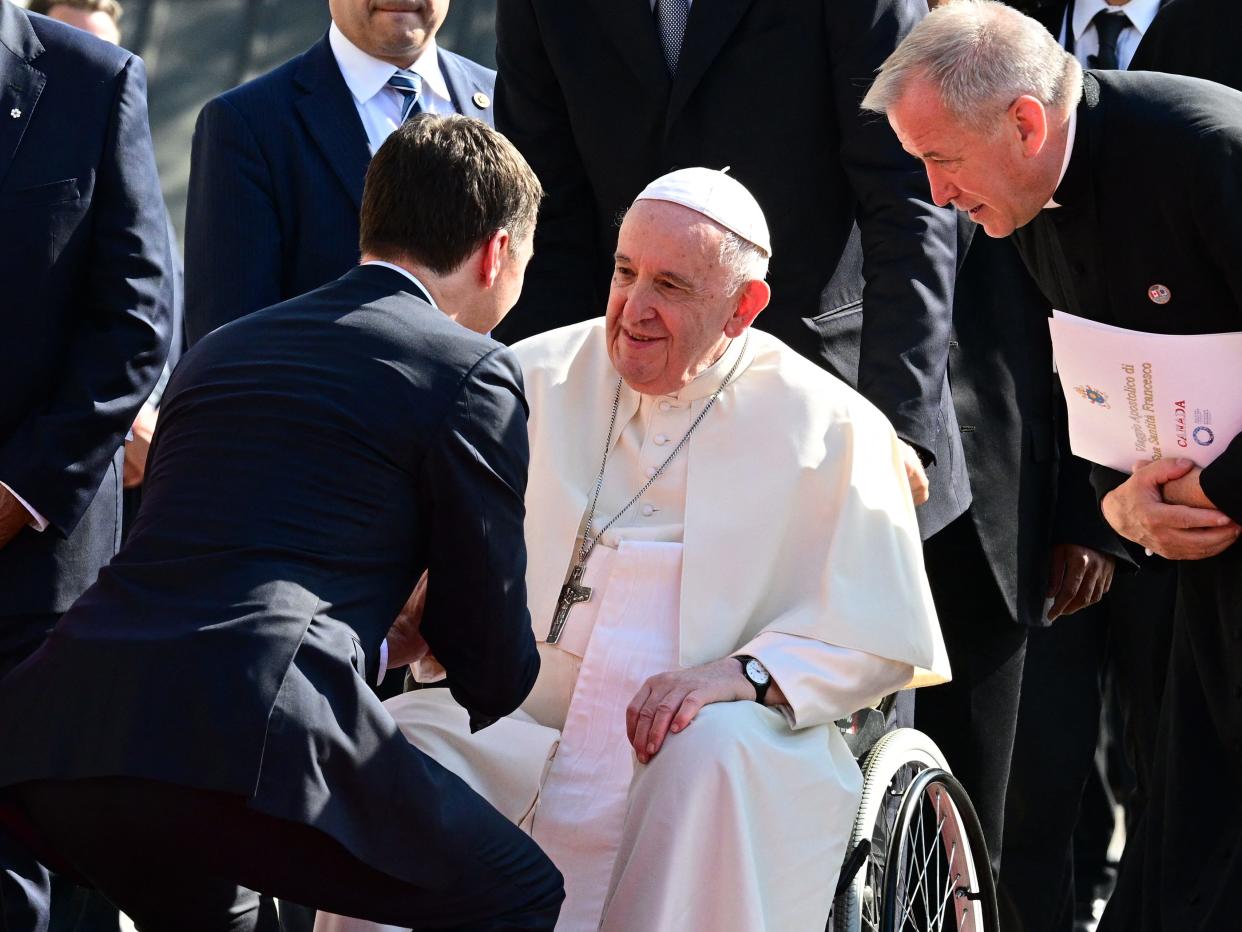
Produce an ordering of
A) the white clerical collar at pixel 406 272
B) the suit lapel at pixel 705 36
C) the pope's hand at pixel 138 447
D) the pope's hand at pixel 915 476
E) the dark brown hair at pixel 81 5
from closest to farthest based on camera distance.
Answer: the white clerical collar at pixel 406 272 < the pope's hand at pixel 915 476 < the suit lapel at pixel 705 36 < the pope's hand at pixel 138 447 < the dark brown hair at pixel 81 5

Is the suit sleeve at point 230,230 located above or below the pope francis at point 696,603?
above

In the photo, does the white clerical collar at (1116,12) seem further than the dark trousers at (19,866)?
Yes

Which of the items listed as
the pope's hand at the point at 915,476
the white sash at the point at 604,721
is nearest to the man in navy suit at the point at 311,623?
the white sash at the point at 604,721

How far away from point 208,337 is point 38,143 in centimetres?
105

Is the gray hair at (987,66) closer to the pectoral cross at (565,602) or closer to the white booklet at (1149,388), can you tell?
the white booklet at (1149,388)

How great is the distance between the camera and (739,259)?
12.7 ft

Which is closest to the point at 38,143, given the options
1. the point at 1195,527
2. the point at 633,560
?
the point at 633,560

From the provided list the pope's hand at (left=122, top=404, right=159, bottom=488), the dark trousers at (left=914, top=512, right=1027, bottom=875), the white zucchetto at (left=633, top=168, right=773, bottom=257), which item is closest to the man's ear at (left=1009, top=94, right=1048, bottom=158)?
the white zucchetto at (left=633, top=168, right=773, bottom=257)

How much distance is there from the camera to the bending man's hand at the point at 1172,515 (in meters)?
3.64

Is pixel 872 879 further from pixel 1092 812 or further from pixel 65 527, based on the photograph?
pixel 1092 812

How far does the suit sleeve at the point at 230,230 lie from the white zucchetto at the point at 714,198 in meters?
1.09

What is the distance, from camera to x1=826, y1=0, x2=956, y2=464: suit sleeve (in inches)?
169

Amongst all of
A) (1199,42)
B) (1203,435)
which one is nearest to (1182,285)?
(1203,435)

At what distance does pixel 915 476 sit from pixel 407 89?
68.4 inches
